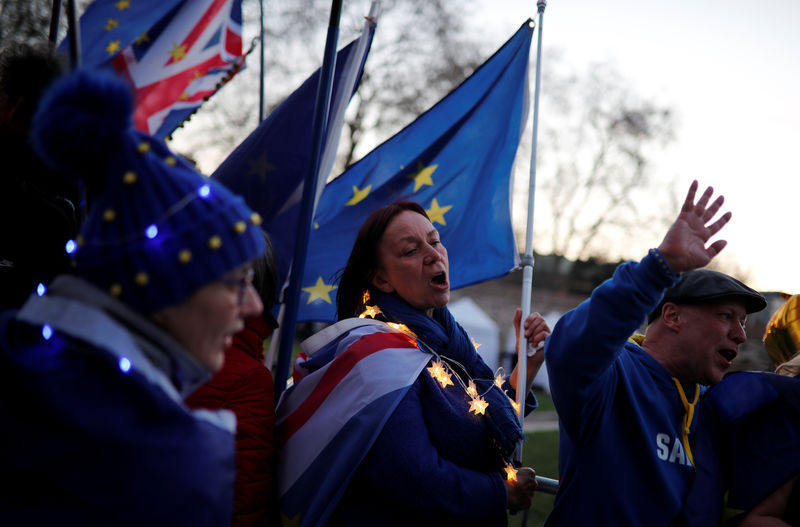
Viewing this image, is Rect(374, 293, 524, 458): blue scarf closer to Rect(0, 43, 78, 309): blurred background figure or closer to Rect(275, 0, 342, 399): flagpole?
Rect(275, 0, 342, 399): flagpole

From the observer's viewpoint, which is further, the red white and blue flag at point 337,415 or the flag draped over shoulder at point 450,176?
the flag draped over shoulder at point 450,176

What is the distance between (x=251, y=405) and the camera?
2199 mm

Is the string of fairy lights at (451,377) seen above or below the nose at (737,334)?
below

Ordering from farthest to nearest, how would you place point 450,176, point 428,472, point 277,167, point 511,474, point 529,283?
1. point 450,176
2. point 277,167
3. point 529,283
4. point 511,474
5. point 428,472

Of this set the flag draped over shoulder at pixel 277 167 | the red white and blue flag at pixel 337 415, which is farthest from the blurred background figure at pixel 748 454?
the flag draped over shoulder at pixel 277 167

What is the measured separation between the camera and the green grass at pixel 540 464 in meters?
6.11

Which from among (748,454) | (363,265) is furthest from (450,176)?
(748,454)

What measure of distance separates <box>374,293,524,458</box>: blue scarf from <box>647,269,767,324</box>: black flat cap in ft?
2.64

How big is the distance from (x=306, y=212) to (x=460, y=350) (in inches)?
34.5

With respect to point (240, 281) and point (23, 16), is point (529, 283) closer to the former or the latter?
point (240, 281)

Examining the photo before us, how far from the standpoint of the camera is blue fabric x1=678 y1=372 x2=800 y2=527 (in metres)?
2.17

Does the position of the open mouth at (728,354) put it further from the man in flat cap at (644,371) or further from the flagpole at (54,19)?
the flagpole at (54,19)

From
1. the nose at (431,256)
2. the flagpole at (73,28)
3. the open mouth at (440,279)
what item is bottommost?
the open mouth at (440,279)

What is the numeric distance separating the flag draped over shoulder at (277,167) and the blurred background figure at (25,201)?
54.5 inches
